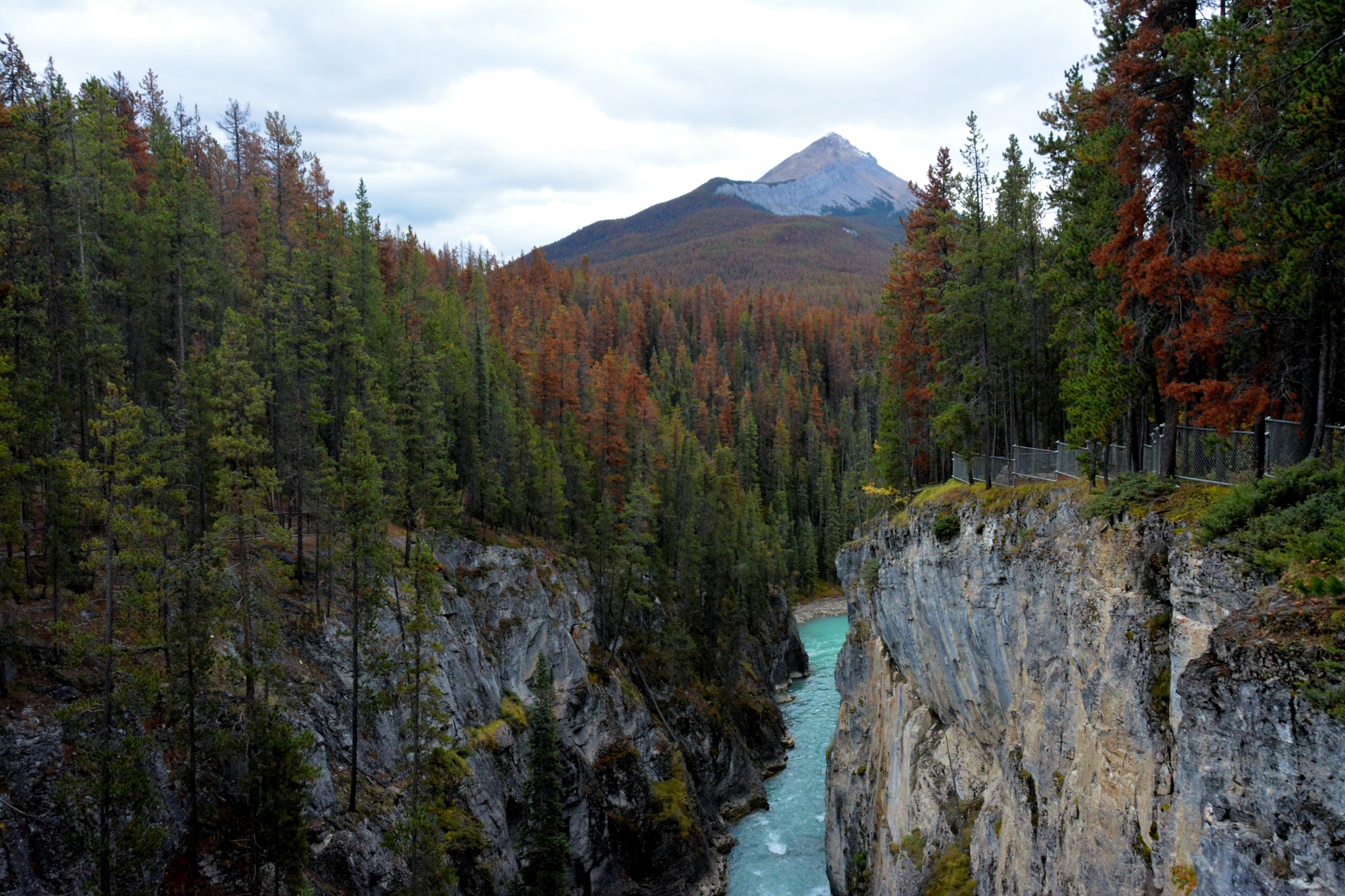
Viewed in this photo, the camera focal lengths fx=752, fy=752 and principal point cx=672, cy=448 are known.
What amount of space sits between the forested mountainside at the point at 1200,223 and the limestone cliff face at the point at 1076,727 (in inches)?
134

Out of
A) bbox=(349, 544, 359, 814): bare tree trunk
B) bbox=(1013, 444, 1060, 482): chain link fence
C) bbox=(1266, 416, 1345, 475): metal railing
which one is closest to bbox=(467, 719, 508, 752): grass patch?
bbox=(349, 544, 359, 814): bare tree trunk

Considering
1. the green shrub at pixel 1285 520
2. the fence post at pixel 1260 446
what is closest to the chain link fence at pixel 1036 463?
the fence post at pixel 1260 446

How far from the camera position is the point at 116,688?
747 inches

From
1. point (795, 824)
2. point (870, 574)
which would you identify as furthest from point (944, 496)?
point (795, 824)

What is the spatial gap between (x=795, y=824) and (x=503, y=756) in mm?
18121

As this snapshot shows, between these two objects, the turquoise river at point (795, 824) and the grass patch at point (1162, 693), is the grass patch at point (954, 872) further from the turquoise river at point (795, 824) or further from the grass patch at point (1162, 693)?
the turquoise river at point (795, 824)

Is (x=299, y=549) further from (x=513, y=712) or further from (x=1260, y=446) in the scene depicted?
(x=1260, y=446)

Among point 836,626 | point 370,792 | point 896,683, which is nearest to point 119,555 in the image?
point 370,792

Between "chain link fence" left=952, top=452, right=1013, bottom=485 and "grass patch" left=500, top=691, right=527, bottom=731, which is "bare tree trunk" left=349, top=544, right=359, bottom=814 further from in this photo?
"chain link fence" left=952, top=452, right=1013, bottom=485

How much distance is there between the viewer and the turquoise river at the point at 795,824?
116 feet

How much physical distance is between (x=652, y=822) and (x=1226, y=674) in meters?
32.6

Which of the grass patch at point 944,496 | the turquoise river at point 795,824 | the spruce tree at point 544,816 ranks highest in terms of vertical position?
the grass patch at point 944,496

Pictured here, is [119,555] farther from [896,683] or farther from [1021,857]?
[896,683]

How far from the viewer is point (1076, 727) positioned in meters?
15.6
